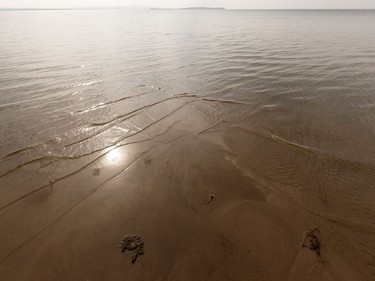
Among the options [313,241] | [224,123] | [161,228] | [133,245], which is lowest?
[224,123]

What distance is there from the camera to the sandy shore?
426 cm

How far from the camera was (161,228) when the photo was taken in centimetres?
501

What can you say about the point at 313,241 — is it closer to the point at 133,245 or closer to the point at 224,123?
the point at 133,245

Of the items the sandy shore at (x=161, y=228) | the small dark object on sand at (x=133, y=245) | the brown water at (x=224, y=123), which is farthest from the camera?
the brown water at (x=224, y=123)

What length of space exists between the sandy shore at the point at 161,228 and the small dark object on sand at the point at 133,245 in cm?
10

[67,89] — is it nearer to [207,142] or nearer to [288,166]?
[207,142]

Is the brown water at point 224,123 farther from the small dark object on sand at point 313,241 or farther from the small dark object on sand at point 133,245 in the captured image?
the small dark object on sand at point 133,245

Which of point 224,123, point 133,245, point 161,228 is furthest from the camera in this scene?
point 224,123

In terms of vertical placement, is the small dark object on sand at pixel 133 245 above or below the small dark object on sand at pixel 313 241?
above

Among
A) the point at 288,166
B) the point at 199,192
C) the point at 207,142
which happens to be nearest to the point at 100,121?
the point at 207,142

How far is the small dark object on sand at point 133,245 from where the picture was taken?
450cm

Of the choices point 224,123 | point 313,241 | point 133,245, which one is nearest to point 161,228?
point 133,245

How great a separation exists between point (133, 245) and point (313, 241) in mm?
3647

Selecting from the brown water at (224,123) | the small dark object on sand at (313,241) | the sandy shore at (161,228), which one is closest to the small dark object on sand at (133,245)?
the sandy shore at (161,228)
